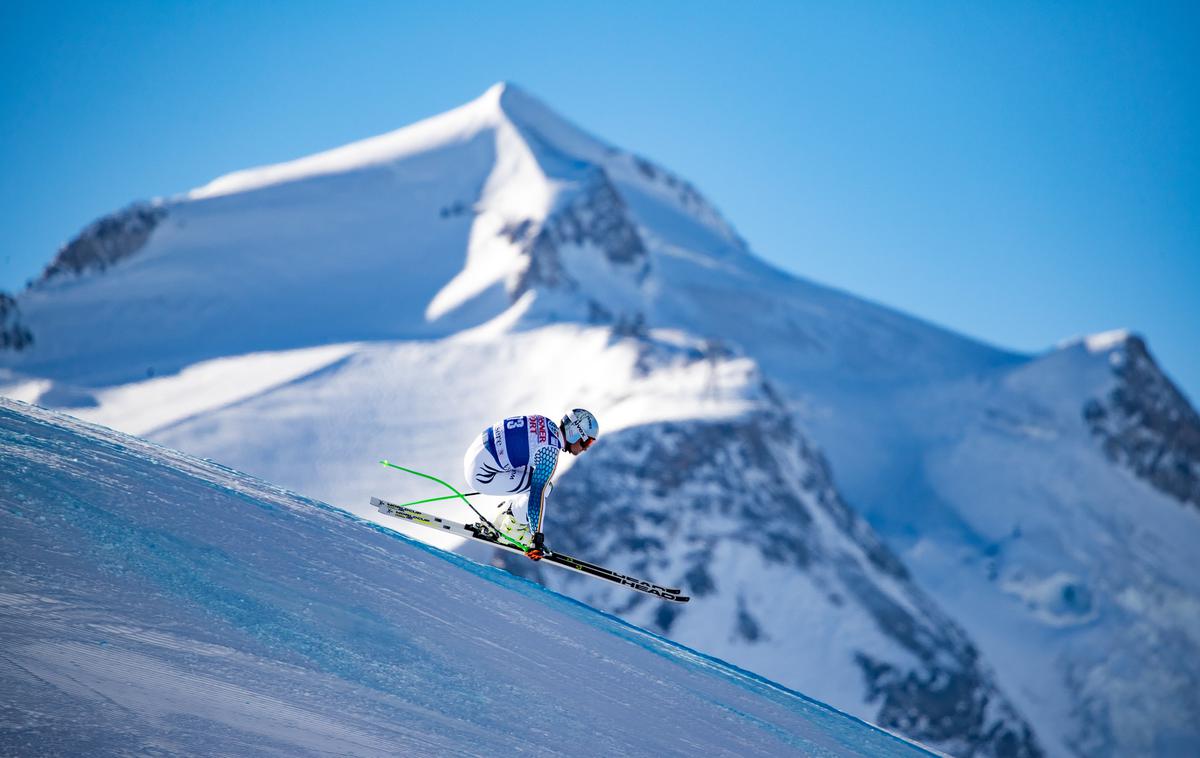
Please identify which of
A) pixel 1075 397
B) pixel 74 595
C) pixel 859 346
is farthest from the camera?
pixel 859 346

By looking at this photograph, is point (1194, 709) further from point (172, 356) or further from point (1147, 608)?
point (172, 356)

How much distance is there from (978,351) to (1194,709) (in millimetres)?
49276

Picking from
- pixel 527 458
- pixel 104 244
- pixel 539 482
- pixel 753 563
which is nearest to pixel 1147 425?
pixel 753 563

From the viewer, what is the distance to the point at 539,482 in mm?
12703

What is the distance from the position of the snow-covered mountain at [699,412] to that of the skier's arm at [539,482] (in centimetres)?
4265

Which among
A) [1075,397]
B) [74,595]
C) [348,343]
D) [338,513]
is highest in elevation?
Answer: [1075,397]

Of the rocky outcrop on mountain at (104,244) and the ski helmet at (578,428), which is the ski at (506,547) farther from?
the rocky outcrop on mountain at (104,244)

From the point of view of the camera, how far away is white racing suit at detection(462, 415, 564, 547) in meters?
12.6

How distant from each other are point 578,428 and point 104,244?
91243 millimetres

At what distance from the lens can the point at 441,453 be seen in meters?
60.8

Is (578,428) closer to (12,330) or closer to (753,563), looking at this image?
(753,563)

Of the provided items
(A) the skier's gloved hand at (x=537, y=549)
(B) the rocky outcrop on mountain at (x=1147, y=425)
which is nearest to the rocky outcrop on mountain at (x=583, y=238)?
(B) the rocky outcrop on mountain at (x=1147, y=425)

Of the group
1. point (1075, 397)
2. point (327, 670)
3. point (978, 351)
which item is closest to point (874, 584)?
point (1075, 397)

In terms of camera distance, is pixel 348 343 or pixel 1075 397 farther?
pixel 1075 397
